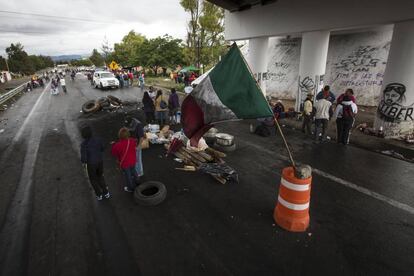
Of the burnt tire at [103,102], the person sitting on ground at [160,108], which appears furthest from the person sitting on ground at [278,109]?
the burnt tire at [103,102]

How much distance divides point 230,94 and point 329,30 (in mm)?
9688

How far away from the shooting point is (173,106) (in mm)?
11766

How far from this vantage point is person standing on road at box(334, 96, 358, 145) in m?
8.45

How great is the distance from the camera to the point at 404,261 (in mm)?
3826

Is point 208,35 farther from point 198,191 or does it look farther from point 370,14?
point 198,191

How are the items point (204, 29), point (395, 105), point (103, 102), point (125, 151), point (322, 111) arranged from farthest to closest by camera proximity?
point (204, 29) → point (103, 102) → point (395, 105) → point (322, 111) → point (125, 151)

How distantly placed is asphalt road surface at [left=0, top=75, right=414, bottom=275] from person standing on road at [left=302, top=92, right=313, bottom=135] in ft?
7.42

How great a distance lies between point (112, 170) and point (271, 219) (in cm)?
481

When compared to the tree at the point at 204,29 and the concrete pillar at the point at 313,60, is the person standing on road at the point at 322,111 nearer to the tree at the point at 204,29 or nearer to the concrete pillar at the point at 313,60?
the concrete pillar at the point at 313,60

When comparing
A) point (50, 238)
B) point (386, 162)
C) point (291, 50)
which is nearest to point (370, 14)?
point (386, 162)

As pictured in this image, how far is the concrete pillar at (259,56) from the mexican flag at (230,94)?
39.7 ft

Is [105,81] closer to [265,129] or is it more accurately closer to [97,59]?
[265,129]

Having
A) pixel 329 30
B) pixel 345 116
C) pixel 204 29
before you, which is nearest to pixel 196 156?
pixel 345 116

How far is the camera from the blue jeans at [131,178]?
5686mm
